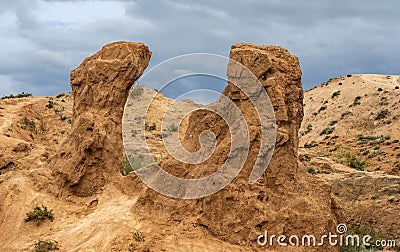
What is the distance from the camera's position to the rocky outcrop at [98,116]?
13.0 m

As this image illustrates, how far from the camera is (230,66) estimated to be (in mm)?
10797

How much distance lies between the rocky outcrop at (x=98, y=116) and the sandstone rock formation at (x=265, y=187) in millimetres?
2683

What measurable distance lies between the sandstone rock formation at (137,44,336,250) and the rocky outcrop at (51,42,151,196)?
8.80 feet

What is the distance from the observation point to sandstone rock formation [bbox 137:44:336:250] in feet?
32.1

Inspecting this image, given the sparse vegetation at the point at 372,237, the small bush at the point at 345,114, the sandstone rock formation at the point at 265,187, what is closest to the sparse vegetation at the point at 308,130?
the small bush at the point at 345,114

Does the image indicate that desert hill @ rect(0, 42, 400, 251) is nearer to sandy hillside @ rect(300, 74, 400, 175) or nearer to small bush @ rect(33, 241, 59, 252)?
small bush @ rect(33, 241, 59, 252)

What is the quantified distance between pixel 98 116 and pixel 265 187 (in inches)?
222

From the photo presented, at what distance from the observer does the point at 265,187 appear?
998 cm

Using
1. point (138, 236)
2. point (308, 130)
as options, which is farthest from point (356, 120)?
point (138, 236)

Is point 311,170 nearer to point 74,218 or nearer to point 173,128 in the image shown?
point 173,128

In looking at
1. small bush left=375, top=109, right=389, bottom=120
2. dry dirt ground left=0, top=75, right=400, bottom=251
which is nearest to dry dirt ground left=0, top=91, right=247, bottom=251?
dry dirt ground left=0, top=75, right=400, bottom=251

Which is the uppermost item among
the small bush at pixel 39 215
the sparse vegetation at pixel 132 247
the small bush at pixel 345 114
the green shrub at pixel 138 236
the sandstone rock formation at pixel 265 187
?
the small bush at pixel 345 114

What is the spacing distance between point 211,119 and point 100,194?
12.9 feet

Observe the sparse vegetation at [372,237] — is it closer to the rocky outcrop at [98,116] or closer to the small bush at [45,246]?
the rocky outcrop at [98,116]
